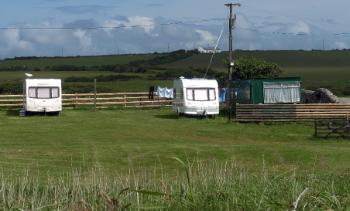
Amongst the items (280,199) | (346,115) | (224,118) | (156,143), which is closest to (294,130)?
(346,115)

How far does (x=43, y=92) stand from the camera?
4447 cm

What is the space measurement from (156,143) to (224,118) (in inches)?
669

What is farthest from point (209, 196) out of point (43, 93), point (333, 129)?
point (43, 93)

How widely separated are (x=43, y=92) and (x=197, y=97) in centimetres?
949

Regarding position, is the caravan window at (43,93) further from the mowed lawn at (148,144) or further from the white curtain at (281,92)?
the white curtain at (281,92)

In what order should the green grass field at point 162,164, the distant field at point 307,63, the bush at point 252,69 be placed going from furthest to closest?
the distant field at point 307,63 < the bush at point 252,69 < the green grass field at point 162,164

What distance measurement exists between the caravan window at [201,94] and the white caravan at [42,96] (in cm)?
800

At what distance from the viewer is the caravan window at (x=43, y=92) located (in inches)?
1740

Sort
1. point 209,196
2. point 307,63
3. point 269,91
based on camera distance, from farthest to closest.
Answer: point 307,63 < point 269,91 < point 209,196

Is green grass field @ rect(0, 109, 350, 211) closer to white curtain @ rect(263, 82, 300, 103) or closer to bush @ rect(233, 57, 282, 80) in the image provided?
white curtain @ rect(263, 82, 300, 103)

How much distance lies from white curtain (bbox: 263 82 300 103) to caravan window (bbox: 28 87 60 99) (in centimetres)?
1333

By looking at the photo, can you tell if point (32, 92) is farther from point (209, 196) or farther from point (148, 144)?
point (209, 196)

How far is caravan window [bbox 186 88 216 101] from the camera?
4416 cm

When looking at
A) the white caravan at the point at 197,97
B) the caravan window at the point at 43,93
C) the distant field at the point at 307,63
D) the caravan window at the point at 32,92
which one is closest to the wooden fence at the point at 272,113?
the white caravan at the point at 197,97
